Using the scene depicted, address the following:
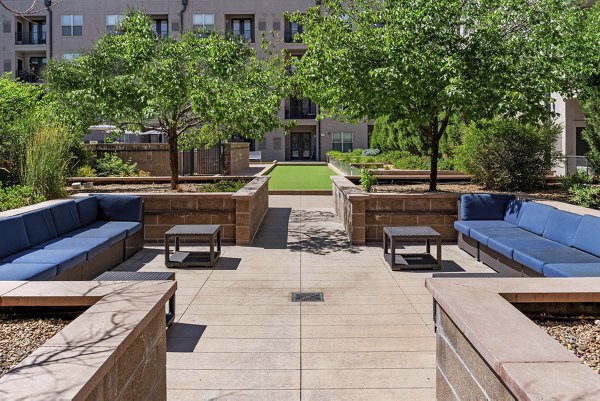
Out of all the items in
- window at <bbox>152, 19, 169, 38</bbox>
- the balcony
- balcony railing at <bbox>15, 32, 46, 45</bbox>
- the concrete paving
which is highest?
window at <bbox>152, 19, 169, 38</bbox>

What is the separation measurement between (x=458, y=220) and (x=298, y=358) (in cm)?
698

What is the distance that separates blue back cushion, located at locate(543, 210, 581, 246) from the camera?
8500mm

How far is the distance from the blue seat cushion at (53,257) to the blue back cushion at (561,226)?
7062 mm

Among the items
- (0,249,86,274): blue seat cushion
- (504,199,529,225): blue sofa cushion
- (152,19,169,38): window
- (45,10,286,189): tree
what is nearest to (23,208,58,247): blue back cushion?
(0,249,86,274): blue seat cushion

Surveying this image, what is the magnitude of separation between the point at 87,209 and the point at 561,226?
8.25 meters

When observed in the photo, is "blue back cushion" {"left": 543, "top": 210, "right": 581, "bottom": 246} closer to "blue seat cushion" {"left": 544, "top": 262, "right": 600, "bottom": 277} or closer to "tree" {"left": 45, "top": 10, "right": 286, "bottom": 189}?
"blue seat cushion" {"left": 544, "top": 262, "right": 600, "bottom": 277}

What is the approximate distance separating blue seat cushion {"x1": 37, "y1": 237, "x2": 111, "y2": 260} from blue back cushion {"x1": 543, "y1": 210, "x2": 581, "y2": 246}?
7.03 m

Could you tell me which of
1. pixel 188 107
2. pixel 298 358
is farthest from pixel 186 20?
pixel 298 358

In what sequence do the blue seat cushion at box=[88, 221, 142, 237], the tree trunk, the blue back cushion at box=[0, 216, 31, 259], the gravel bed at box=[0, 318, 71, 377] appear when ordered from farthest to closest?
the tree trunk < the blue seat cushion at box=[88, 221, 142, 237] < the blue back cushion at box=[0, 216, 31, 259] < the gravel bed at box=[0, 318, 71, 377]

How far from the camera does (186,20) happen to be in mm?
48625

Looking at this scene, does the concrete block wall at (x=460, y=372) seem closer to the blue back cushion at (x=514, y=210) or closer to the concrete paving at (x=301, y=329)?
the concrete paving at (x=301, y=329)

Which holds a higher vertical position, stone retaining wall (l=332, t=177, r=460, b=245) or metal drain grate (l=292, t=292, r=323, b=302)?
stone retaining wall (l=332, t=177, r=460, b=245)

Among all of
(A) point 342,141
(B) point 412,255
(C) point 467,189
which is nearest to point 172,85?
(B) point 412,255

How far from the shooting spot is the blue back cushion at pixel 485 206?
11.2m
